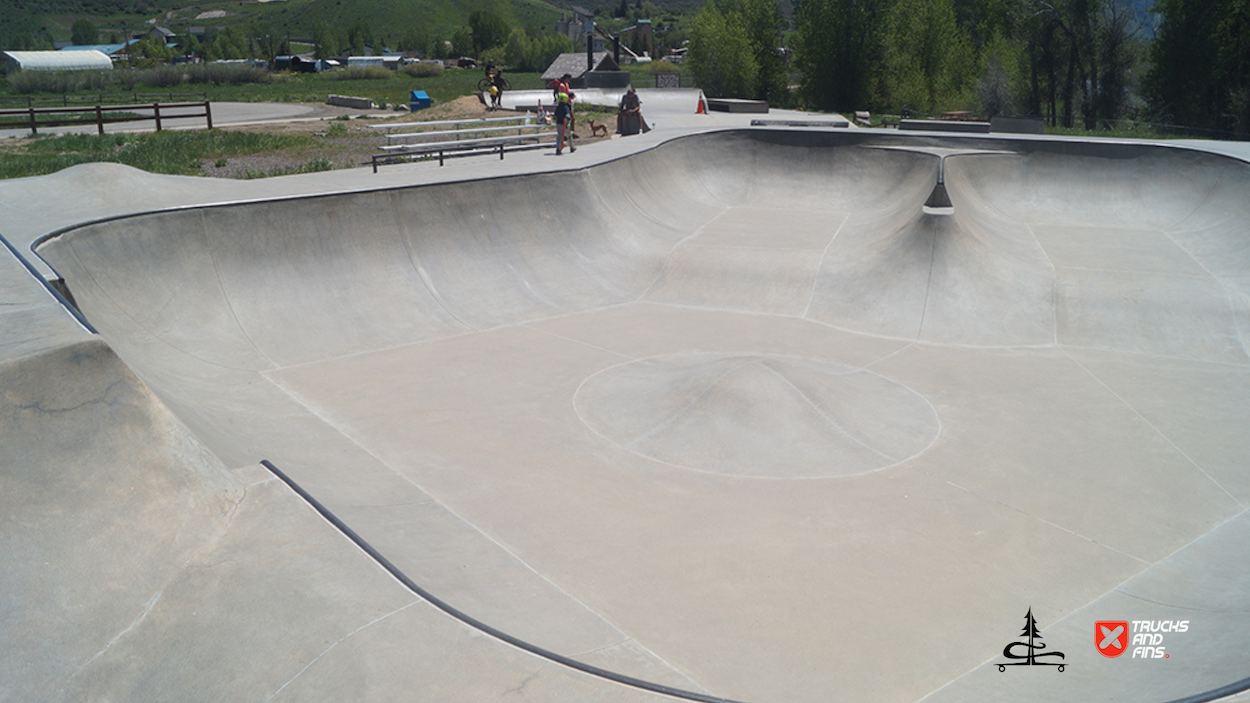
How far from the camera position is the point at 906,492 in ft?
27.2

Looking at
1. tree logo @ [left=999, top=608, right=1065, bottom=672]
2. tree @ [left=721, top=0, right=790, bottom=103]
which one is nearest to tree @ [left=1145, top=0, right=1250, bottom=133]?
tree @ [left=721, top=0, right=790, bottom=103]

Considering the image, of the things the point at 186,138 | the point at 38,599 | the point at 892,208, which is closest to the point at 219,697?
the point at 38,599

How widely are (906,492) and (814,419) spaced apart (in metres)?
1.46

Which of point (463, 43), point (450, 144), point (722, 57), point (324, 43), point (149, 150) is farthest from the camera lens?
point (324, 43)

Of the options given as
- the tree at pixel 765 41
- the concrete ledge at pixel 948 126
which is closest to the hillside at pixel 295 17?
the tree at pixel 765 41

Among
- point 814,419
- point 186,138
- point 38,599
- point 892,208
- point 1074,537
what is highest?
point 186,138

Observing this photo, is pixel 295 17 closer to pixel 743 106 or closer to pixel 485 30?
pixel 485 30

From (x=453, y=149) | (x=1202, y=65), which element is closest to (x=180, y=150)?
(x=453, y=149)

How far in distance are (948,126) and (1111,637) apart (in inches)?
835

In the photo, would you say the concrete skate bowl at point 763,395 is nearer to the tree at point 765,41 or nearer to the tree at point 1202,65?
the tree at point 1202,65

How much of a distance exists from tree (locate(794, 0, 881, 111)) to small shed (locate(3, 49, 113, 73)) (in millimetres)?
67974

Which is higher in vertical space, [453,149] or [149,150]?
[149,150]

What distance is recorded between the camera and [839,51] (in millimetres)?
44625

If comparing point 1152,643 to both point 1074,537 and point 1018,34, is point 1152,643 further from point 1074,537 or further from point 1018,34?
point 1018,34
